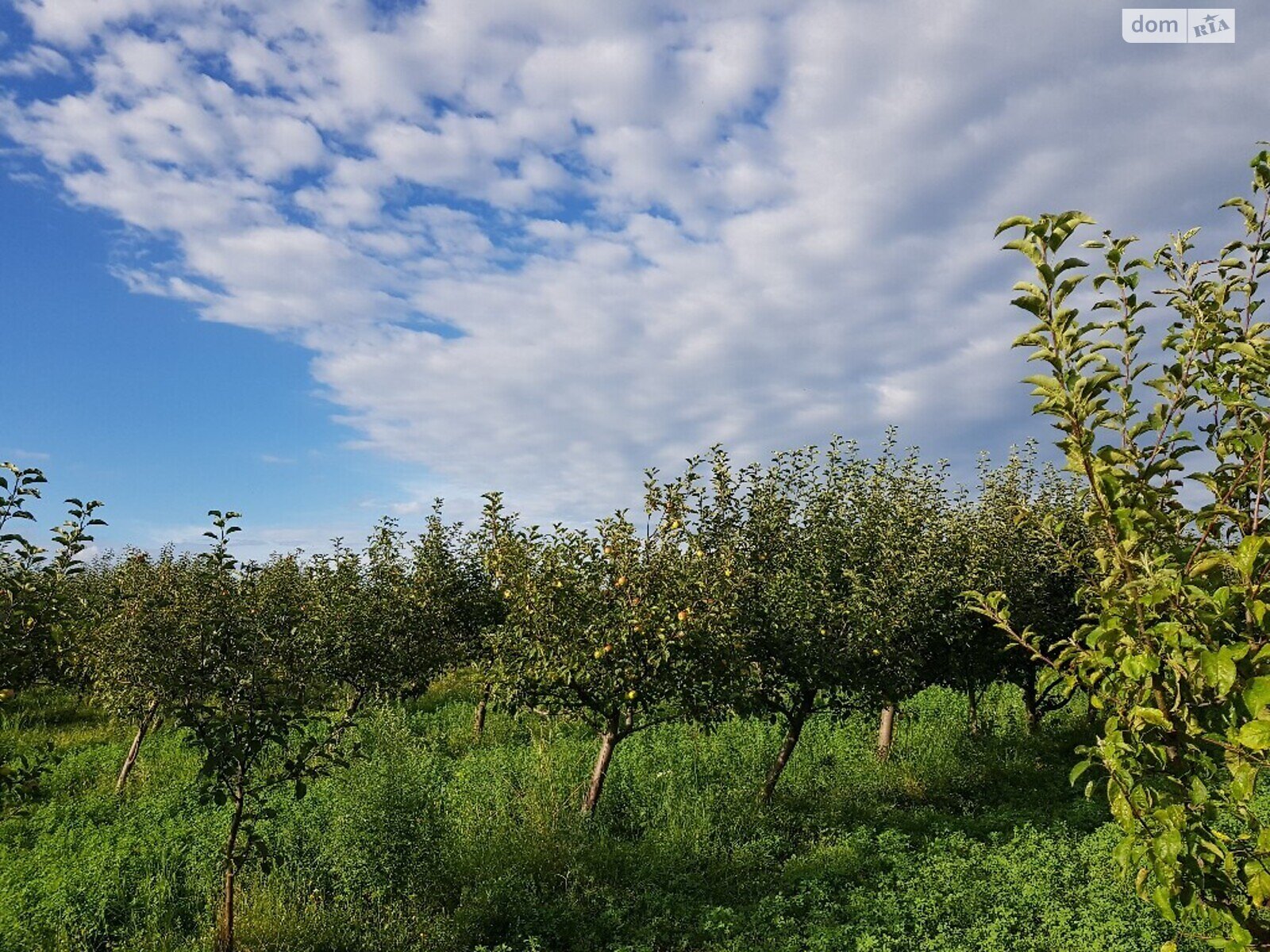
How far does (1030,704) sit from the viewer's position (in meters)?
17.3

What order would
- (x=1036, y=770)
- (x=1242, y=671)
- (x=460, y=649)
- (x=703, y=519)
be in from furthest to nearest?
1. (x=460, y=649)
2. (x=1036, y=770)
3. (x=703, y=519)
4. (x=1242, y=671)

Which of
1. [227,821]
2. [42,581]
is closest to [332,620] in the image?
[227,821]

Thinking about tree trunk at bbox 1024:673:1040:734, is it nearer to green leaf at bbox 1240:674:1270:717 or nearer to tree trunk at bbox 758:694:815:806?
tree trunk at bbox 758:694:815:806

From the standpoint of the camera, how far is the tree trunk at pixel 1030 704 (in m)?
16.5

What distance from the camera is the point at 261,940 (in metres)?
7.48

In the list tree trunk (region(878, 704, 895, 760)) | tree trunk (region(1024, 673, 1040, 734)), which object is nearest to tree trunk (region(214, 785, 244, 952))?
tree trunk (region(878, 704, 895, 760))

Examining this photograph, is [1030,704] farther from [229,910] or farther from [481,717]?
[229,910]

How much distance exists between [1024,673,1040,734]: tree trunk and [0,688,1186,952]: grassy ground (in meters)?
3.10

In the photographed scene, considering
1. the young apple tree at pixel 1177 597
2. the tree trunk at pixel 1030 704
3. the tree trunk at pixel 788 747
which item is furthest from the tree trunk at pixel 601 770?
the tree trunk at pixel 1030 704

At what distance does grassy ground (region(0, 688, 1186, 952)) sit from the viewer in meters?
7.64

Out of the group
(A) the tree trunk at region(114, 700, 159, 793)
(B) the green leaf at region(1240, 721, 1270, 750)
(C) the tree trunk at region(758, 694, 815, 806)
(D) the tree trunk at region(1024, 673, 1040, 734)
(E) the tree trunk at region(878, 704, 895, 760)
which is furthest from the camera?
(D) the tree trunk at region(1024, 673, 1040, 734)

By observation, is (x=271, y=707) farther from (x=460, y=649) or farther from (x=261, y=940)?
(x=460, y=649)

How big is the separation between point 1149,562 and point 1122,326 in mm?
1159

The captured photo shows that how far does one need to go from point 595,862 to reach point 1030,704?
12.3 m
